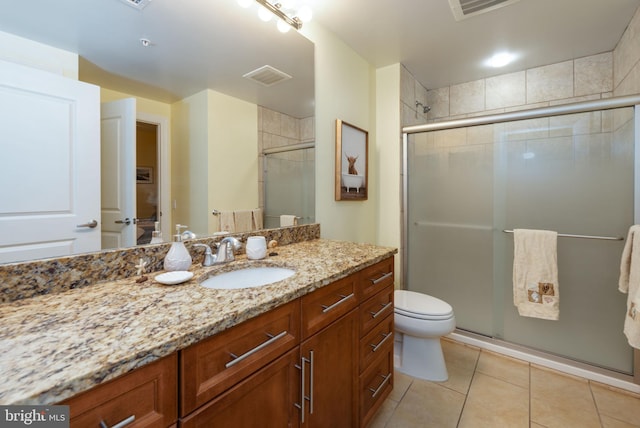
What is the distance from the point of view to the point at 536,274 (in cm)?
182

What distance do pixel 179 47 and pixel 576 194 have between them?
2.35 meters

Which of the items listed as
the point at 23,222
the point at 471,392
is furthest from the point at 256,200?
the point at 471,392

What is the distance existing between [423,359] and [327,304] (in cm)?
116

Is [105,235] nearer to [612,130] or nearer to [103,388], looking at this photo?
[103,388]

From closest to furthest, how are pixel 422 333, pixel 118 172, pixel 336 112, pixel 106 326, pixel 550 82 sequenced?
pixel 106 326 → pixel 118 172 → pixel 422 333 → pixel 336 112 → pixel 550 82

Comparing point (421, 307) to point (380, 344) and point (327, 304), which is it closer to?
point (380, 344)

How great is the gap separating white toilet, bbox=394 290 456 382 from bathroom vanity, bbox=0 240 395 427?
23.3 inches

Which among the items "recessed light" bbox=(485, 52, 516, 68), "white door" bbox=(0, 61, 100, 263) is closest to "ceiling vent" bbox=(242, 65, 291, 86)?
"white door" bbox=(0, 61, 100, 263)

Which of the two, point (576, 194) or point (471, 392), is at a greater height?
point (576, 194)

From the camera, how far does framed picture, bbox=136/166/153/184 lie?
1017 millimetres

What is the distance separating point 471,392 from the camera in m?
1.64

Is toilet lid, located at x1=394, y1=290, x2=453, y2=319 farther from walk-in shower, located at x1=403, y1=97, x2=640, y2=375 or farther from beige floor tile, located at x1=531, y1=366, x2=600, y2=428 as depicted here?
beige floor tile, located at x1=531, y1=366, x2=600, y2=428

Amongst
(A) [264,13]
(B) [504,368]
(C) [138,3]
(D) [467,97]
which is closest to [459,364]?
(B) [504,368]

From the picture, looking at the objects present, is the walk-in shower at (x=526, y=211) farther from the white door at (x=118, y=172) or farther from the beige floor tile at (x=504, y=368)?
the white door at (x=118, y=172)
